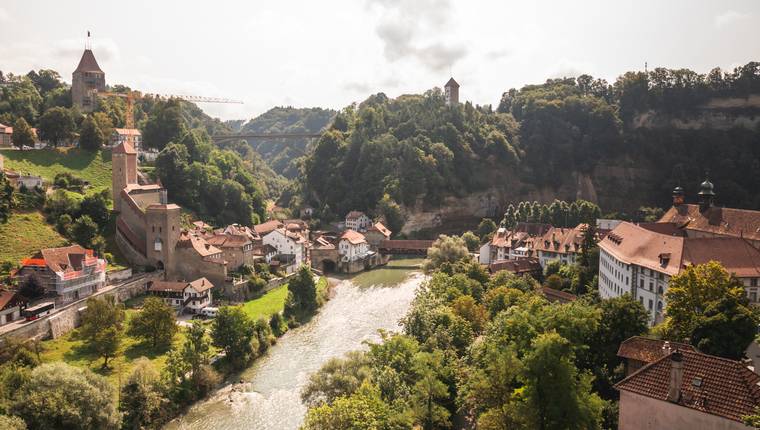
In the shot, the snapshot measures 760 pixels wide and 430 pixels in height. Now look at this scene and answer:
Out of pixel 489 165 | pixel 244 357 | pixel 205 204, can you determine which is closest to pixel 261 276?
pixel 244 357

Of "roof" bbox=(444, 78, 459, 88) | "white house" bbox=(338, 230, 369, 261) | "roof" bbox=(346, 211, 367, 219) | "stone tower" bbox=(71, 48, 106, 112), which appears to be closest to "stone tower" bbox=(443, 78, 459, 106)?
"roof" bbox=(444, 78, 459, 88)

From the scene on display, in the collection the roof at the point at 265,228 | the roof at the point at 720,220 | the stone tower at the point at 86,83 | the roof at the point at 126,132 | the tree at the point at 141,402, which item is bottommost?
the tree at the point at 141,402

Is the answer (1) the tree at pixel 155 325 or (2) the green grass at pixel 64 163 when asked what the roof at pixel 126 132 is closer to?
(2) the green grass at pixel 64 163

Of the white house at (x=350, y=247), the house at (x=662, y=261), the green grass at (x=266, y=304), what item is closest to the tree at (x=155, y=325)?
the green grass at (x=266, y=304)

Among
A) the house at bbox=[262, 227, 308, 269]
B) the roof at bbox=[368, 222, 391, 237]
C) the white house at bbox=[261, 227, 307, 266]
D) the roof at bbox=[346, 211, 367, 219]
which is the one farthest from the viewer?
the roof at bbox=[346, 211, 367, 219]

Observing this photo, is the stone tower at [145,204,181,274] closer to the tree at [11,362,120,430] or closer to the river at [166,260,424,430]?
the river at [166,260,424,430]

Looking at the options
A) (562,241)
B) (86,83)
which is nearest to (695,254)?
(562,241)

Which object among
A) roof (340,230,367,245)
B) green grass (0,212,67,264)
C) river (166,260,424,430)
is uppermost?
green grass (0,212,67,264)
